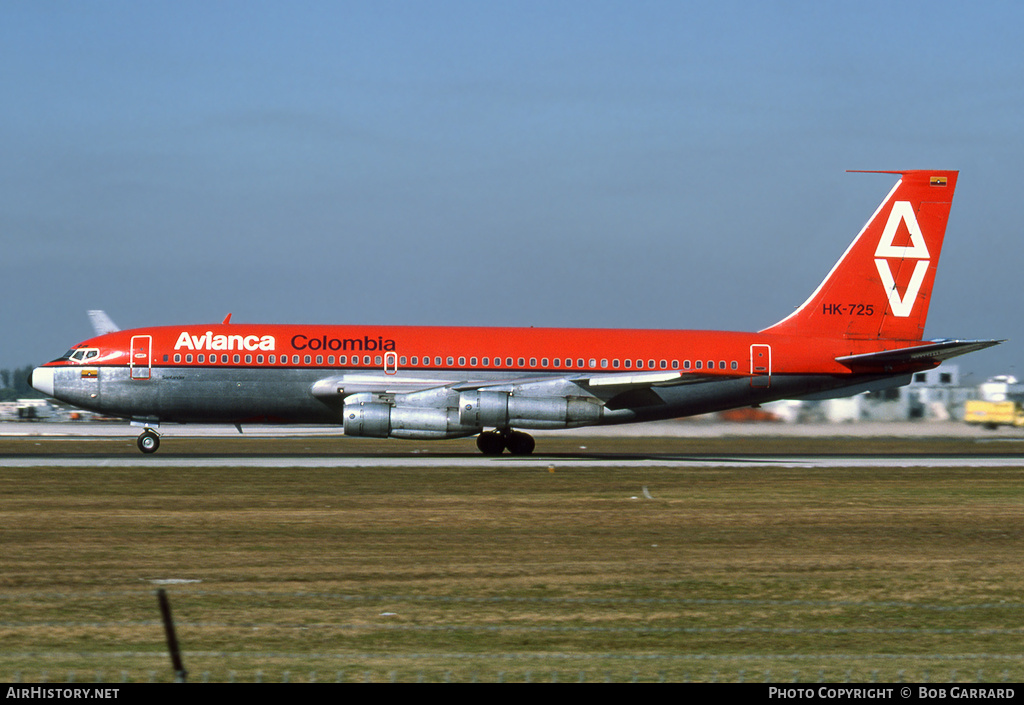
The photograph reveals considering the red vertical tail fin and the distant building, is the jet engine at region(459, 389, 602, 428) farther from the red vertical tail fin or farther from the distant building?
the distant building

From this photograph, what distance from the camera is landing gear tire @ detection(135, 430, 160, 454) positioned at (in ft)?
134

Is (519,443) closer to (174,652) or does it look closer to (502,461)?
(502,461)

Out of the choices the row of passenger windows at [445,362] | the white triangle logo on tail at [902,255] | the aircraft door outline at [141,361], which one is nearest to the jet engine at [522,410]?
the row of passenger windows at [445,362]

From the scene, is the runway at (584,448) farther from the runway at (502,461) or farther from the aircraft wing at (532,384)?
the aircraft wing at (532,384)

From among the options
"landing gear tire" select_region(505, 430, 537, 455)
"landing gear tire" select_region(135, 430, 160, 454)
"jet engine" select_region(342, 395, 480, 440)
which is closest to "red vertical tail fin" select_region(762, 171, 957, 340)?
"landing gear tire" select_region(505, 430, 537, 455)

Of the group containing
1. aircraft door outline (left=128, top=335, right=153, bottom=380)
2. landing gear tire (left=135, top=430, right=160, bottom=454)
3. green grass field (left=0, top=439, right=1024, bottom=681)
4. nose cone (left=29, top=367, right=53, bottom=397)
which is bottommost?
green grass field (left=0, top=439, right=1024, bottom=681)

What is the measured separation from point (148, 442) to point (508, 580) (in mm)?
29092

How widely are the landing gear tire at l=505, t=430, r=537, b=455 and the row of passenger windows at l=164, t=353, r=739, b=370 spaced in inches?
114

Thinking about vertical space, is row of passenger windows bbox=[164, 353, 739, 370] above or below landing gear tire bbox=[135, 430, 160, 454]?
above

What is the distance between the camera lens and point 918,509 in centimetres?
2445

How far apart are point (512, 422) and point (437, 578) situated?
2432 cm

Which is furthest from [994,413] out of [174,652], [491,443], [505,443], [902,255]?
[174,652]

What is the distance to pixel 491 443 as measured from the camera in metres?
42.1
